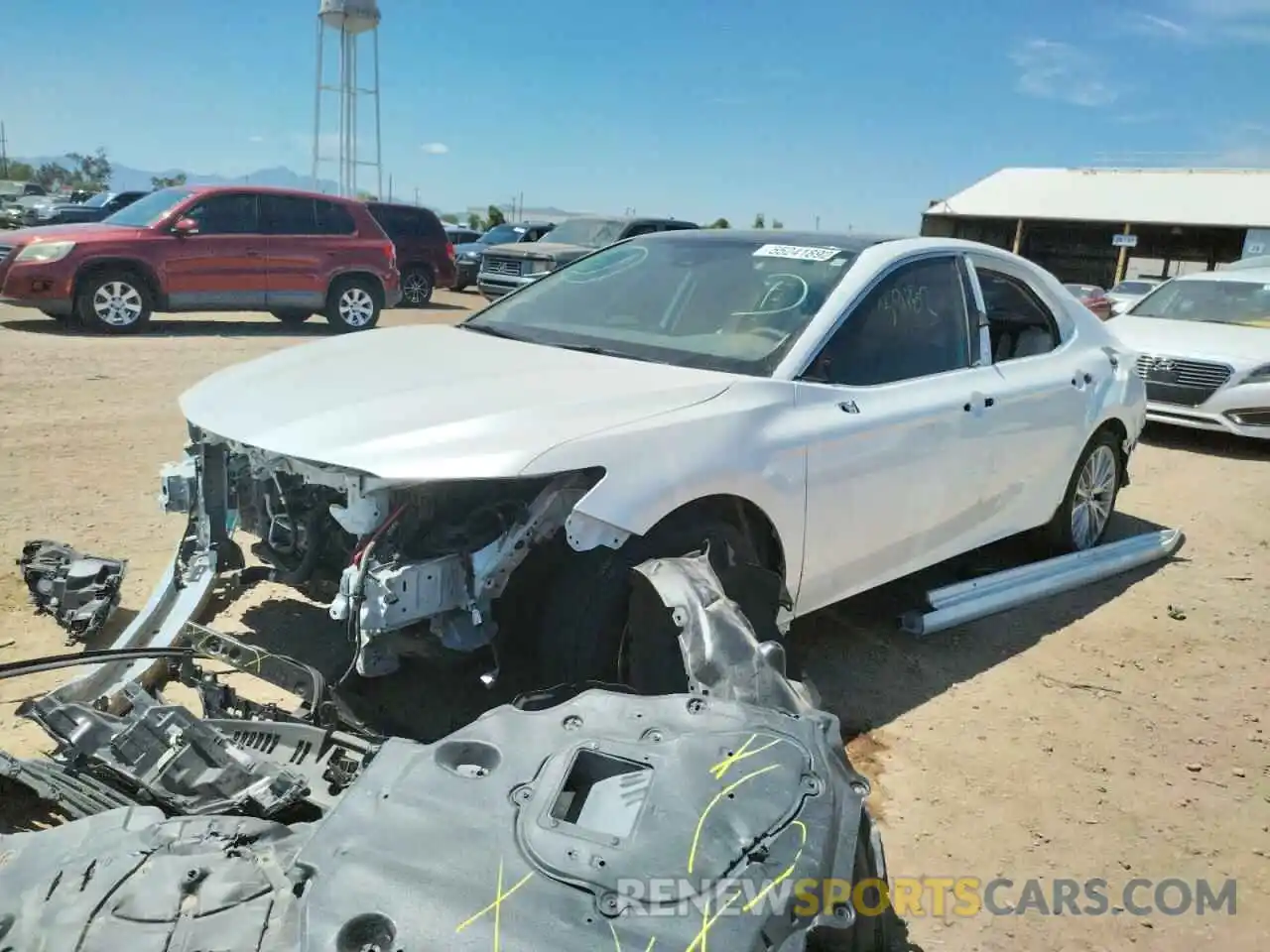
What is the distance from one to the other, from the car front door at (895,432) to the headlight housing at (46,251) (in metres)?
10.5

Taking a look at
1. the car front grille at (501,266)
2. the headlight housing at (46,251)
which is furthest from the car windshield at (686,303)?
the car front grille at (501,266)

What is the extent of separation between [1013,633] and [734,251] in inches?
87.3

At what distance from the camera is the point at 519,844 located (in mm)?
1752

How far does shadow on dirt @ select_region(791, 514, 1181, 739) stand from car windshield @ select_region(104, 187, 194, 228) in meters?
10.4

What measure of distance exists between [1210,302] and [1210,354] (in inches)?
68.2

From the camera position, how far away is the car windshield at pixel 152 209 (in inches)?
464

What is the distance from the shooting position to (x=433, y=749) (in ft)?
6.57

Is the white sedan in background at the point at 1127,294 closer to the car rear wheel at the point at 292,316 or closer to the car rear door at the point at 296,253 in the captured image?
the car rear door at the point at 296,253

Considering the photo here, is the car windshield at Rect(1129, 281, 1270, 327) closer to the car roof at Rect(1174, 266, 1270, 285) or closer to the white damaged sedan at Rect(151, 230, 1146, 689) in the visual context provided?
the car roof at Rect(1174, 266, 1270, 285)

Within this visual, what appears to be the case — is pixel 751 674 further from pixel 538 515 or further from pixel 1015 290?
pixel 1015 290

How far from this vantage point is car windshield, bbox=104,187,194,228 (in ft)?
38.7

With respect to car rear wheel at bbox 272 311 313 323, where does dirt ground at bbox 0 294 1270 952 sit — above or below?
below

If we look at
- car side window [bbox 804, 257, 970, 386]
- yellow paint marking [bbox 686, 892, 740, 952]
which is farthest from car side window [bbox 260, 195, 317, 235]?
yellow paint marking [bbox 686, 892, 740, 952]

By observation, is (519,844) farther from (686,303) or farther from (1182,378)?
(1182,378)
